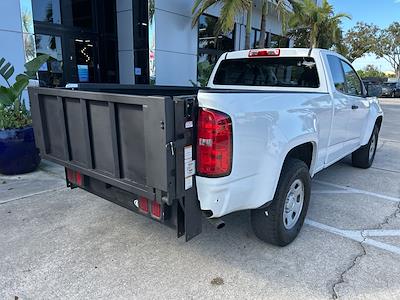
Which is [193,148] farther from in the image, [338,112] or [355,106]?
[355,106]

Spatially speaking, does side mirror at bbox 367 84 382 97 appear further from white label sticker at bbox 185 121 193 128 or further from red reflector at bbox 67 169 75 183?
red reflector at bbox 67 169 75 183

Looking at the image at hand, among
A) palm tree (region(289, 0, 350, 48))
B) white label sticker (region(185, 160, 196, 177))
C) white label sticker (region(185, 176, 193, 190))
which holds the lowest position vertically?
white label sticker (region(185, 176, 193, 190))

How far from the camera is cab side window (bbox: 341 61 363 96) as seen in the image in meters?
4.89

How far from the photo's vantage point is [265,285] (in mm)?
2766

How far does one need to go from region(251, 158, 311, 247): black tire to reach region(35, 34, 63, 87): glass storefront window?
828cm

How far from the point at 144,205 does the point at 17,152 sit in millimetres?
3700

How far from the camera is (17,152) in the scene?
5.42 m

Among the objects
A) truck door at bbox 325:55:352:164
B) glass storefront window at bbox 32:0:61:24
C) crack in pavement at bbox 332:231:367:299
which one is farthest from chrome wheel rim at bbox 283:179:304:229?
glass storefront window at bbox 32:0:61:24

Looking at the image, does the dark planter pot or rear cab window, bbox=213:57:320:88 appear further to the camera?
the dark planter pot

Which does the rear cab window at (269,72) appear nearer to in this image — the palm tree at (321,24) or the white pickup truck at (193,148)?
the white pickup truck at (193,148)

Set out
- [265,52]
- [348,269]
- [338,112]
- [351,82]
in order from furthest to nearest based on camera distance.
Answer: [351,82], [265,52], [338,112], [348,269]

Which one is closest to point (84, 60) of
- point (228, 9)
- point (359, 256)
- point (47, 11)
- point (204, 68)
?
point (47, 11)

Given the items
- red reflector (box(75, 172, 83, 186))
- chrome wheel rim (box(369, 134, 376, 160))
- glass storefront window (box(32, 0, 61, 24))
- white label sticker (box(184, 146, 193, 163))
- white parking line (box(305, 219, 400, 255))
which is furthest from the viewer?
glass storefront window (box(32, 0, 61, 24))

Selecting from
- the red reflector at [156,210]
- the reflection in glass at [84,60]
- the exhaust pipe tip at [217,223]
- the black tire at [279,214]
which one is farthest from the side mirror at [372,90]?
the reflection in glass at [84,60]
